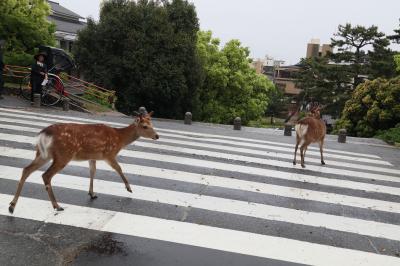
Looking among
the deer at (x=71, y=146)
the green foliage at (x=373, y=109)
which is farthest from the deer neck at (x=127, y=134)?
the green foliage at (x=373, y=109)

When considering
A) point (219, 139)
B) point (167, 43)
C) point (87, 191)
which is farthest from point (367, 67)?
point (87, 191)

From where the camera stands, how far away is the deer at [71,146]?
17.7ft

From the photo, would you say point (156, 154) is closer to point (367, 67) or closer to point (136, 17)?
point (136, 17)

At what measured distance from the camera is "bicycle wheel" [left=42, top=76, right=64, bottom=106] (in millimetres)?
16844

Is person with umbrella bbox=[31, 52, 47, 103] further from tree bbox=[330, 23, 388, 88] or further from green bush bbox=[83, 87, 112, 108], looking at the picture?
tree bbox=[330, 23, 388, 88]

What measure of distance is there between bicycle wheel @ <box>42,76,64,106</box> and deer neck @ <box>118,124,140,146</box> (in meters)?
11.4

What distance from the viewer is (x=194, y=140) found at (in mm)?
12141

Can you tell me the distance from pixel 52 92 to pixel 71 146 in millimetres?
12535

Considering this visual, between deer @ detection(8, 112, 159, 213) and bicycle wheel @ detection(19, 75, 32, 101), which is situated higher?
bicycle wheel @ detection(19, 75, 32, 101)

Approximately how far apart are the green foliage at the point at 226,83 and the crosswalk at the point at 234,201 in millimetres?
25932

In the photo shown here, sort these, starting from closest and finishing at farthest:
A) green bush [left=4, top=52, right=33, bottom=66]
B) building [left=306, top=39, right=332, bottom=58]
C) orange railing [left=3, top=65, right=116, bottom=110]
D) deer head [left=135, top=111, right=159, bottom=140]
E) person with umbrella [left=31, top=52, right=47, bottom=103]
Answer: deer head [left=135, top=111, right=159, bottom=140] → person with umbrella [left=31, top=52, right=47, bottom=103] → orange railing [left=3, top=65, right=116, bottom=110] → green bush [left=4, top=52, right=33, bottom=66] → building [left=306, top=39, right=332, bottom=58]

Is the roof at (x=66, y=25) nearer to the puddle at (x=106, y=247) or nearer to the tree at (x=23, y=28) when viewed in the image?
the tree at (x=23, y=28)

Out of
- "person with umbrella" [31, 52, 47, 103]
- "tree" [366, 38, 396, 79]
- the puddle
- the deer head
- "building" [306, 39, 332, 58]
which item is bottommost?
the puddle

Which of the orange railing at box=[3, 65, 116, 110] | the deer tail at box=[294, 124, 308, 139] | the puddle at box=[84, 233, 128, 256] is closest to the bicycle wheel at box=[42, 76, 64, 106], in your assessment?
the orange railing at box=[3, 65, 116, 110]
